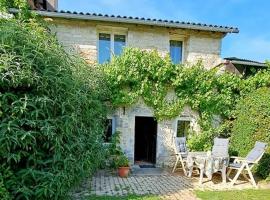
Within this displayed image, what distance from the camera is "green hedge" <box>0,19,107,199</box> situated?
4844mm

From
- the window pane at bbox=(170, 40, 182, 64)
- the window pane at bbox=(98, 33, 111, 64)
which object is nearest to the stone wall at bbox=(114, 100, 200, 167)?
the window pane at bbox=(98, 33, 111, 64)

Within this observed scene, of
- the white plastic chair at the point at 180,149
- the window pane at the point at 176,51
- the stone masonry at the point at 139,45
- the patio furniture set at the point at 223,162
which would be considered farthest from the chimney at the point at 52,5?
the patio furniture set at the point at 223,162

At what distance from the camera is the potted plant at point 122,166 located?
30.4 feet

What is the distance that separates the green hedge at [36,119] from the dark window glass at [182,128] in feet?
19.4

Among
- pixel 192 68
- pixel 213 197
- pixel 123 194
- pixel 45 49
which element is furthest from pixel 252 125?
pixel 45 49

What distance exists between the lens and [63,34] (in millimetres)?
10742

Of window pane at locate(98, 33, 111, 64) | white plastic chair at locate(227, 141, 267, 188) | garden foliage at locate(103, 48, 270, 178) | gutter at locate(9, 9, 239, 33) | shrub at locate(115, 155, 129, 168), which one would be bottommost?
shrub at locate(115, 155, 129, 168)

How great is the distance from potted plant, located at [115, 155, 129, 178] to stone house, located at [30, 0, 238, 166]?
1.05m

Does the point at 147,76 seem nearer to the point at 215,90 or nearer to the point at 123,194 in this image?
the point at 215,90

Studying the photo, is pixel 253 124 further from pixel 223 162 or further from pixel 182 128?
pixel 182 128

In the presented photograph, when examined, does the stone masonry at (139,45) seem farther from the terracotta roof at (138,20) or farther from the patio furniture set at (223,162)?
the patio furniture set at (223,162)

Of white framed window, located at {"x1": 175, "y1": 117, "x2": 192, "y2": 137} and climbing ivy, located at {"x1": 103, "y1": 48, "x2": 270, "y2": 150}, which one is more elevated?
climbing ivy, located at {"x1": 103, "y1": 48, "x2": 270, "y2": 150}

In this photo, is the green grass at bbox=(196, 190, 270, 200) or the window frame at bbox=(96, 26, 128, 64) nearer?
the green grass at bbox=(196, 190, 270, 200)

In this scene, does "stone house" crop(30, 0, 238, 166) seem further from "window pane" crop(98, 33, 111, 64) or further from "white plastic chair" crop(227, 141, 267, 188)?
"white plastic chair" crop(227, 141, 267, 188)
